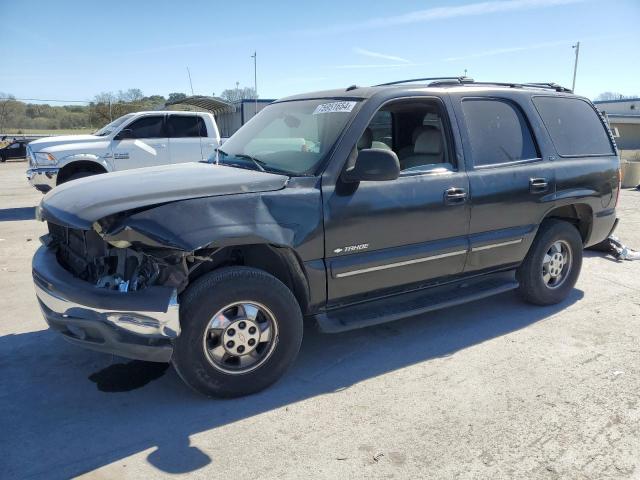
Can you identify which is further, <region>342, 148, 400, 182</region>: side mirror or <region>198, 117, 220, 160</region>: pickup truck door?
<region>198, 117, 220, 160</region>: pickup truck door

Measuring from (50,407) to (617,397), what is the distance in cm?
360

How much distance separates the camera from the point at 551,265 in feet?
16.6

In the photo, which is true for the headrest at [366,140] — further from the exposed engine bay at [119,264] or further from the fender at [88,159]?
the fender at [88,159]

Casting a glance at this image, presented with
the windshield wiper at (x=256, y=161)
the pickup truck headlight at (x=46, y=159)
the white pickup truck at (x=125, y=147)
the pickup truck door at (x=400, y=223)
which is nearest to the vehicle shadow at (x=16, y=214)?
the white pickup truck at (x=125, y=147)

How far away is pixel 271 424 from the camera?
10.2 ft

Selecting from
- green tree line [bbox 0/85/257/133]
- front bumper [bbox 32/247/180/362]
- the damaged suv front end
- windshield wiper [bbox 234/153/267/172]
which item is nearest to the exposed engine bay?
the damaged suv front end

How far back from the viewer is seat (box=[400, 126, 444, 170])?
4.23 m

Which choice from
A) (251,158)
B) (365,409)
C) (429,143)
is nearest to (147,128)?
(251,158)

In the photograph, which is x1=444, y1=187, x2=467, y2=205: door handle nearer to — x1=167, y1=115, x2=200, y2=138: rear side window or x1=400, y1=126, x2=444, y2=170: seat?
x1=400, y1=126, x2=444, y2=170: seat

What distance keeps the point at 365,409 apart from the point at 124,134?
902 centimetres

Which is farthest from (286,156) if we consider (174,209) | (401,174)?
(174,209)

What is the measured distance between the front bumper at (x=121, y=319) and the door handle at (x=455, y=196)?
2.18 m

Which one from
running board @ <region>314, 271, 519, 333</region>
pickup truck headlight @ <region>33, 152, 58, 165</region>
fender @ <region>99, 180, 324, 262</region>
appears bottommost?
running board @ <region>314, 271, 519, 333</region>

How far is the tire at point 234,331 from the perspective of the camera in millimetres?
3100
